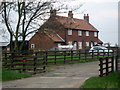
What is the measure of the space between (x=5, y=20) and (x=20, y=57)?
26.1 feet

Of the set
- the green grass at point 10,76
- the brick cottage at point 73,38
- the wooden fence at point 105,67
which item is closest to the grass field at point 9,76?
the green grass at point 10,76

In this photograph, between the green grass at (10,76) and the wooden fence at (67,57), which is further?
the wooden fence at (67,57)

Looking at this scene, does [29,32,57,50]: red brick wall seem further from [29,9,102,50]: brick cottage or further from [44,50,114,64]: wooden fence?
[44,50,114,64]: wooden fence

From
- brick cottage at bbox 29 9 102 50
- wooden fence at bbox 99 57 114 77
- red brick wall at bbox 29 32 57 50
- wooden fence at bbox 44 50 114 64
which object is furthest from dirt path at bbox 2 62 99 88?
red brick wall at bbox 29 32 57 50

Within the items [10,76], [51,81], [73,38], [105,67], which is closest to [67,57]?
[105,67]

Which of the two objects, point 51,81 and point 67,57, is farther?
point 67,57

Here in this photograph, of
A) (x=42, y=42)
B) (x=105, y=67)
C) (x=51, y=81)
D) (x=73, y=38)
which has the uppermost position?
(x=73, y=38)

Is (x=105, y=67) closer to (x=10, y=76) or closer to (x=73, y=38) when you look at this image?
(x=10, y=76)

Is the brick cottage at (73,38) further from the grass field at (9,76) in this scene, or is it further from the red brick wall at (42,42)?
the grass field at (9,76)

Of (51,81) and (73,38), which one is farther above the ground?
(73,38)

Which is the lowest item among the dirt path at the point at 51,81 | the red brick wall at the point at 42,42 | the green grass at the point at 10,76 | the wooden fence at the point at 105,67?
the dirt path at the point at 51,81

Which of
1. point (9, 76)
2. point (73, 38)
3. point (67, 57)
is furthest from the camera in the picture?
point (73, 38)

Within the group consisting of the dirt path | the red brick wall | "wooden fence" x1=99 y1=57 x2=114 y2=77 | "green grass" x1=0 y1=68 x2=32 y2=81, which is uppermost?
the red brick wall

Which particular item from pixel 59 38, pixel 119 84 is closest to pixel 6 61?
pixel 119 84
